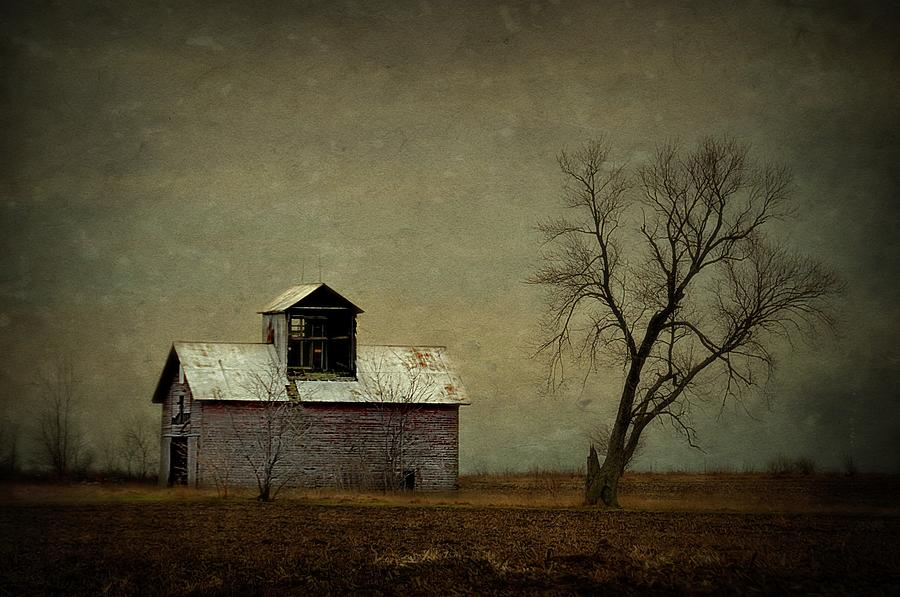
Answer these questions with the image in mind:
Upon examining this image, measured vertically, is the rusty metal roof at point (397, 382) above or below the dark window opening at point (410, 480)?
above

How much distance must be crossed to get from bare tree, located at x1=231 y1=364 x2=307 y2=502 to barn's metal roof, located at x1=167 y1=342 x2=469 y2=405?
0.20m

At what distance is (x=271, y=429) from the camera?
110ft

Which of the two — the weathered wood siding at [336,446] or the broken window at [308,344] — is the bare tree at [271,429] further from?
the broken window at [308,344]

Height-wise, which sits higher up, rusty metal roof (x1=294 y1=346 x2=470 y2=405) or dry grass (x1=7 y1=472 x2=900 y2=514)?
rusty metal roof (x1=294 y1=346 x2=470 y2=405)

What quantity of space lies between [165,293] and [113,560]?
17353 millimetres

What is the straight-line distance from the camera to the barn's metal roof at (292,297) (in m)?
36.6

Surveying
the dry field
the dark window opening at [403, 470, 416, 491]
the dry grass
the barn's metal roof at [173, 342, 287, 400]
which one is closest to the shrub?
the dry grass

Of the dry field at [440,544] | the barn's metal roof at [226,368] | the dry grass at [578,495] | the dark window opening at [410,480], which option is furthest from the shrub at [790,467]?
the barn's metal roof at [226,368]

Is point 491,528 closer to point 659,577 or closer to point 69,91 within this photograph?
point 659,577

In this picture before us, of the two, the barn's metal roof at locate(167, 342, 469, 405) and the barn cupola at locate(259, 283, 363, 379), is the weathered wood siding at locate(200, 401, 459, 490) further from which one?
the barn cupola at locate(259, 283, 363, 379)

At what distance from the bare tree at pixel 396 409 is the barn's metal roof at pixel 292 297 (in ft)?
9.32

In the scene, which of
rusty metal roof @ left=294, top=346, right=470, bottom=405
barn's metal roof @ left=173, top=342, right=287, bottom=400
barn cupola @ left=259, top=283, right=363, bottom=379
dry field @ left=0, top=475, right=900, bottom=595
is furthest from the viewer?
barn cupola @ left=259, top=283, right=363, bottom=379

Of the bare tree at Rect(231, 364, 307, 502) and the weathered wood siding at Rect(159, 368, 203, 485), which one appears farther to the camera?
the weathered wood siding at Rect(159, 368, 203, 485)

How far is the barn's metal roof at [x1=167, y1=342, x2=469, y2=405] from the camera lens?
3450 centimetres
